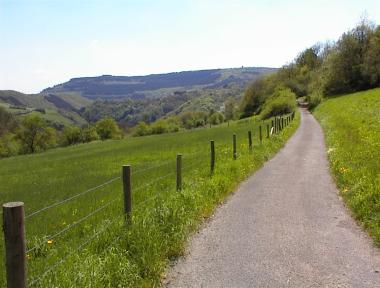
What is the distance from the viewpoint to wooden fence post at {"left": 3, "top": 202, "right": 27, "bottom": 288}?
473 cm

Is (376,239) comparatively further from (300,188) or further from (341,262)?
(300,188)

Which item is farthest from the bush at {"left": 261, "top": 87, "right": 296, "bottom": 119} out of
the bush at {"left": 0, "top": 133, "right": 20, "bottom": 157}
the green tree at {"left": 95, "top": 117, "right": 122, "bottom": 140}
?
the green tree at {"left": 95, "top": 117, "right": 122, "bottom": 140}

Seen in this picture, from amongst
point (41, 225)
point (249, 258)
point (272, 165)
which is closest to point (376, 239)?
point (249, 258)

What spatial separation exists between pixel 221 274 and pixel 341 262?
7.18 feet

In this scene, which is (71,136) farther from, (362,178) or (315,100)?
(362,178)

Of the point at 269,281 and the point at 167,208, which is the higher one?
the point at 167,208

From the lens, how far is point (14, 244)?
15.7ft

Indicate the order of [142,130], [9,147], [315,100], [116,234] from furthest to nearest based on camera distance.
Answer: [142,130]
[9,147]
[315,100]
[116,234]

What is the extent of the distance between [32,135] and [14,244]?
107821 millimetres

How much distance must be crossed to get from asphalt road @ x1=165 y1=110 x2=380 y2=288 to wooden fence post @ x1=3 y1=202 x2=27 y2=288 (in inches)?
106

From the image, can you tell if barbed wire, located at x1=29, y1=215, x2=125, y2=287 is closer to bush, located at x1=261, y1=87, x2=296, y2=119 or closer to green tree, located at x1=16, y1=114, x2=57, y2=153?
bush, located at x1=261, y1=87, x2=296, y2=119

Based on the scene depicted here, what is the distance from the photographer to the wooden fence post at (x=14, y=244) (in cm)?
473

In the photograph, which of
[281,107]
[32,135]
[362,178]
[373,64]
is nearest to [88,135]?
[32,135]

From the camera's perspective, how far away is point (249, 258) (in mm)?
8023
